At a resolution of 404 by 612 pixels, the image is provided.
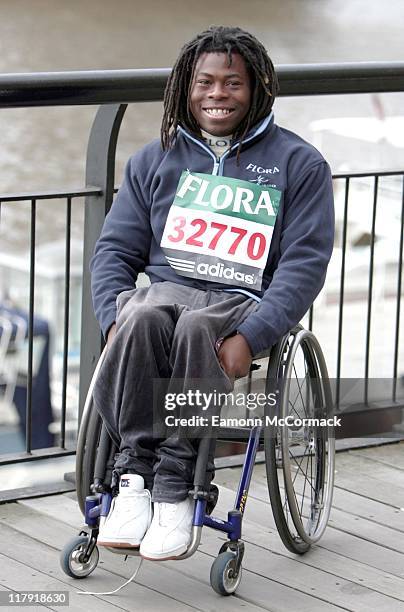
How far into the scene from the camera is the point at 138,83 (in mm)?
2902

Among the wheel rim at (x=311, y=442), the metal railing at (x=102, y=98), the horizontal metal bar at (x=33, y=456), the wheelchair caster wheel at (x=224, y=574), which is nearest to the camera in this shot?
the wheelchair caster wheel at (x=224, y=574)

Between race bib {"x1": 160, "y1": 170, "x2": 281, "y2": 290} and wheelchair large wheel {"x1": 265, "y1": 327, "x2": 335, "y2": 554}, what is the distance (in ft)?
0.63

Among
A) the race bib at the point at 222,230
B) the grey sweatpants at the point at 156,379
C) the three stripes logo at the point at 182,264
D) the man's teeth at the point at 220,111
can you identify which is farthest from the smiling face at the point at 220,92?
the grey sweatpants at the point at 156,379

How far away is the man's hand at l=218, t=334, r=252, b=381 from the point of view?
240cm

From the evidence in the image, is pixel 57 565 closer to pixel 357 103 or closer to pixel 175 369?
pixel 175 369

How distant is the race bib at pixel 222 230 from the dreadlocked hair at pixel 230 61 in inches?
4.1

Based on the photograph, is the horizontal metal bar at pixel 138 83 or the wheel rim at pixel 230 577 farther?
the horizontal metal bar at pixel 138 83

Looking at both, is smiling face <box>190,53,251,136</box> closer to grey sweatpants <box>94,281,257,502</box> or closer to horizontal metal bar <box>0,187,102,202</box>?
grey sweatpants <box>94,281,257,502</box>

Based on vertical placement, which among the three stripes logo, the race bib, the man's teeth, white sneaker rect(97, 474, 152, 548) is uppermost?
the man's teeth

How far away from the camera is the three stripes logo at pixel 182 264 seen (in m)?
2.54

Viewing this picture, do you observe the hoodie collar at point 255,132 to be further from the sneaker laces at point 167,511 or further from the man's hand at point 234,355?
the sneaker laces at point 167,511

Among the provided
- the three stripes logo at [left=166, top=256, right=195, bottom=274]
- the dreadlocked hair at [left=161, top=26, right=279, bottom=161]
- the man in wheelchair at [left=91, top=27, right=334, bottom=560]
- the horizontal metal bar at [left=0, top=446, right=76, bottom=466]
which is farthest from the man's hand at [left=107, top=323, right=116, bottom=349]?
the horizontal metal bar at [left=0, top=446, right=76, bottom=466]

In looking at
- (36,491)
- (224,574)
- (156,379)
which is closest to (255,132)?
(156,379)

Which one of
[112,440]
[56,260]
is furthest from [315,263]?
[56,260]
